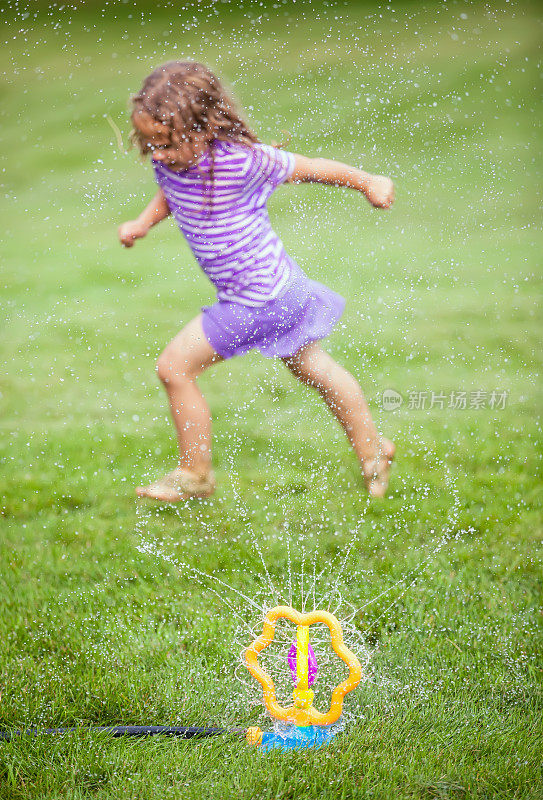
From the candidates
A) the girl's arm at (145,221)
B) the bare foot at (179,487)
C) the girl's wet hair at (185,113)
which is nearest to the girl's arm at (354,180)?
the girl's wet hair at (185,113)

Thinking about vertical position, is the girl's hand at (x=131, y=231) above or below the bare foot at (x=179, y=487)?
above

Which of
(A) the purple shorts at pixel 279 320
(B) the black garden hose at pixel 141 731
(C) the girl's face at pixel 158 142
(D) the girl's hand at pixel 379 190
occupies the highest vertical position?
(C) the girl's face at pixel 158 142

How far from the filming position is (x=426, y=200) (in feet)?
4.77

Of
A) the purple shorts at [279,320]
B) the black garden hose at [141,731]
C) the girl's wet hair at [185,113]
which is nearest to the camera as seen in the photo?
the girl's wet hair at [185,113]

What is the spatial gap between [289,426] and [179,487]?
0.79 ft

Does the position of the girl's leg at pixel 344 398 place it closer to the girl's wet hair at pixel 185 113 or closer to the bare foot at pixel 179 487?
the bare foot at pixel 179 487

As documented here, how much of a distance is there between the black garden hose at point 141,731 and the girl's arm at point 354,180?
0.93 meters

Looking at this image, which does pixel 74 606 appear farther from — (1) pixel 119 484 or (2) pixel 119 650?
(1) pixel 119 484

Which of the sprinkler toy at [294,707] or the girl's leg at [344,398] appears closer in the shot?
the sprinkler toy at [294,707]

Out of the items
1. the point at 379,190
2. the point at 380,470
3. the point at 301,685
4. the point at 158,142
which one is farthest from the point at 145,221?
the point at 301,685

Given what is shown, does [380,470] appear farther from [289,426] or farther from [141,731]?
[141,731]

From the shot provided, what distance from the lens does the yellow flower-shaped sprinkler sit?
140 cm

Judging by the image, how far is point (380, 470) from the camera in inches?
63.8

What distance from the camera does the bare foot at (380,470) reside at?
1.60 m
